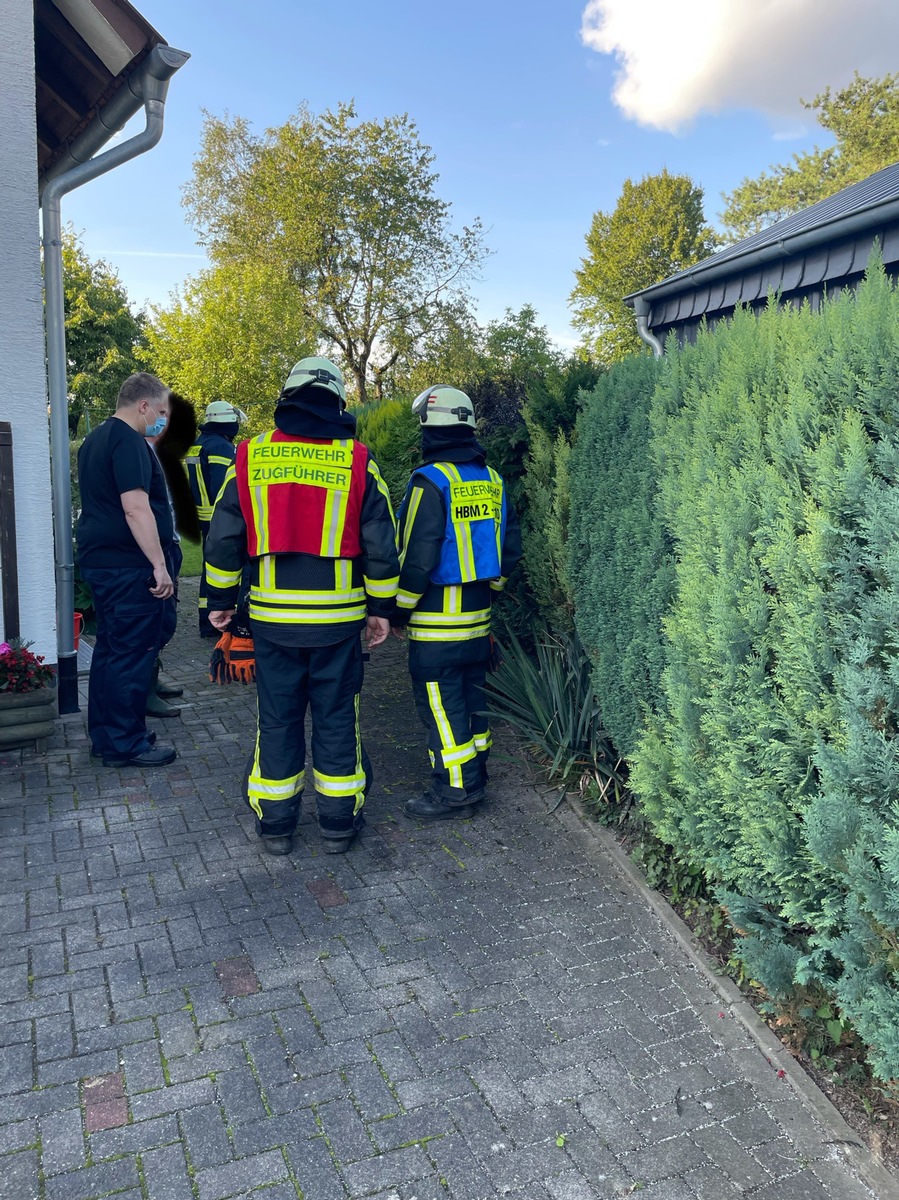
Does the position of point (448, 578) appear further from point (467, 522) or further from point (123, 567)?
point (123, 567)

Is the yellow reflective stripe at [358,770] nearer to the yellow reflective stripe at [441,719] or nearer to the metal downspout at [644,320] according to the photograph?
the yellow reflective stripe at [441,719]

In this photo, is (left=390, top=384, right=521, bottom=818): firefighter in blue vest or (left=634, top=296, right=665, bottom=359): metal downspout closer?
(left=390, top=384, right=521, bottom=818): firefighter in blue vest

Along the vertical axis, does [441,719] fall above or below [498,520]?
below

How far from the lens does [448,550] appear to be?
433 centimetres

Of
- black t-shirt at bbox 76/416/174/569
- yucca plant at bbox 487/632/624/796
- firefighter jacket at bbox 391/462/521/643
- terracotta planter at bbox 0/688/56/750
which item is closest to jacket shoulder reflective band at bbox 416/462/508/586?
firefighter jacket at bbox 391/462/521/643

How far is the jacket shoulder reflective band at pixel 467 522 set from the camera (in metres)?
4.32

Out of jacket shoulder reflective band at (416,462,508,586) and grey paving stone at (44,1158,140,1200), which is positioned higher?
jacket shoulder reflective band at (416,462,508,586)

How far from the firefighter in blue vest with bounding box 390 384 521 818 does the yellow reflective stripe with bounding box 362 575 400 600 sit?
22 cm

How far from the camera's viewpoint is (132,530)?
477 cm

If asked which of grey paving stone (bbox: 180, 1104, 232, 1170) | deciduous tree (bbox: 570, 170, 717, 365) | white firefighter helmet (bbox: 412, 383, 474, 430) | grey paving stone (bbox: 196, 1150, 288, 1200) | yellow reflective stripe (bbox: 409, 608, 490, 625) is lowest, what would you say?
grey paving stone (bbox: 196, 1150, 288, 1200)

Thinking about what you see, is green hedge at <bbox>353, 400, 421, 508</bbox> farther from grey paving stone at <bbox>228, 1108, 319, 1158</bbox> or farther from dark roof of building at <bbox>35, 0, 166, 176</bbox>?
grey paving stone at <bbox>228, 1108, 319, 1158</bbox>

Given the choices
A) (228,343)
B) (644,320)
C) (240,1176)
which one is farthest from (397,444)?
(228,343)

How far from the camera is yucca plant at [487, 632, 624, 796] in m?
4.67

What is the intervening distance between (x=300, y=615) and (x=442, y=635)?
0.83m
